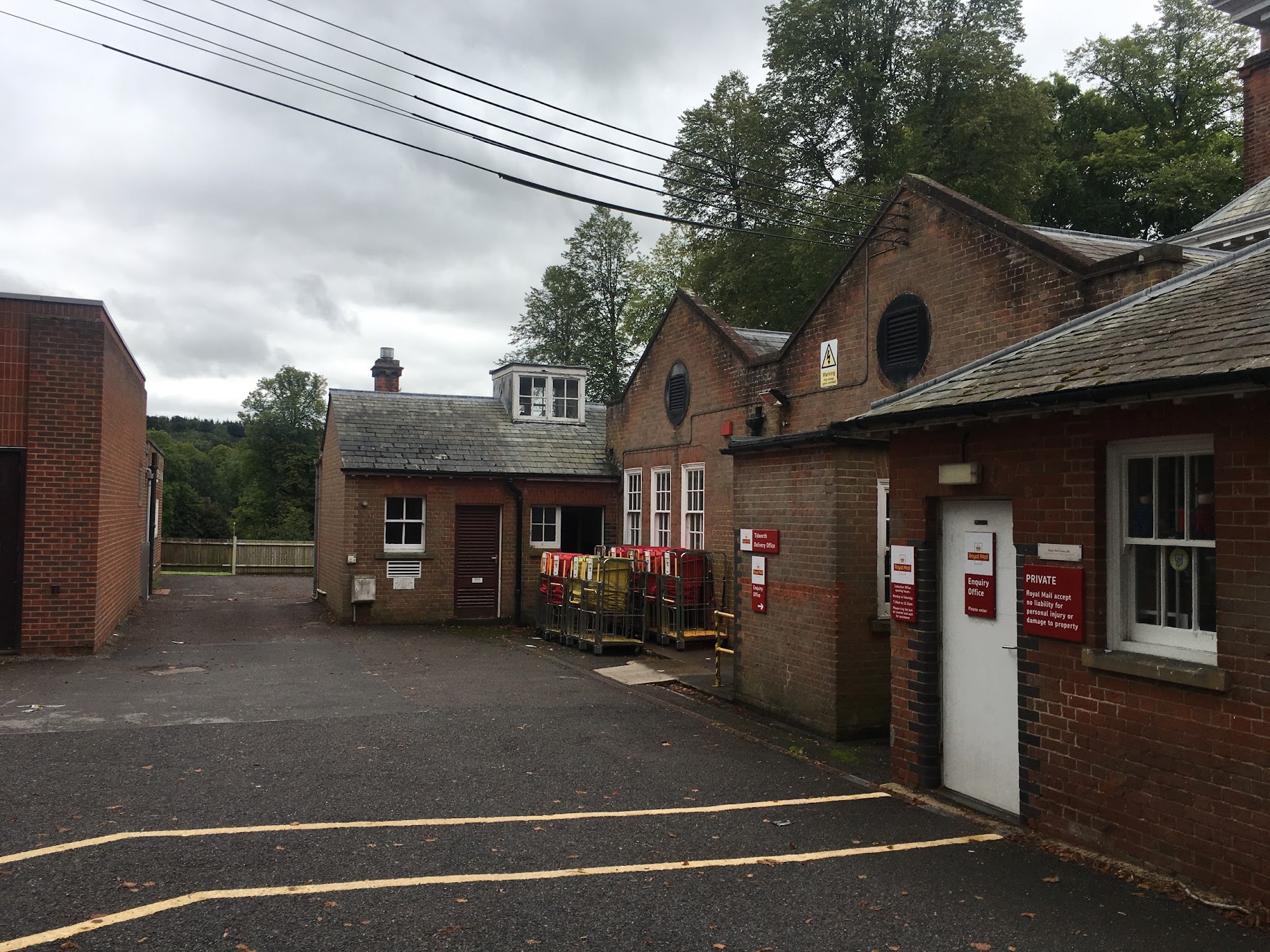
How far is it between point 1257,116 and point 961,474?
52.4 ft

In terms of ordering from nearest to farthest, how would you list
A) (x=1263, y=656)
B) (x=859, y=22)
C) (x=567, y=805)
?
(x=1263, y=656)
(x=567, y=805)
(x=859, y=22)

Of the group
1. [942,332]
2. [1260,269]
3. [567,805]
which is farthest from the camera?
[942,332]

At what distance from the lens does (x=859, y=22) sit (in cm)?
2623

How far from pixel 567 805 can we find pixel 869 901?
8.32 ft

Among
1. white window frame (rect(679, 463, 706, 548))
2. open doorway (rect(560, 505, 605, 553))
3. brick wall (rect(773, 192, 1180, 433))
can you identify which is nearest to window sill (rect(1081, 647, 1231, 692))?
brick wall (rect(773, 192, 1180, 433))

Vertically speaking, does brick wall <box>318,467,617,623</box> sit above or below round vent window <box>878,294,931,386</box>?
below

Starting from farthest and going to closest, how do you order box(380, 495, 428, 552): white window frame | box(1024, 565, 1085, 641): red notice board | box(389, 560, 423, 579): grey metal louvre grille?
box(380, 495, 428, 552): white window frame, box(389, 560, 423, 579): grey metal louvre grille, box(1024, 565, 1085, 641): red notice board

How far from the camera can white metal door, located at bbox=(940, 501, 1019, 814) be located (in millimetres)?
6801

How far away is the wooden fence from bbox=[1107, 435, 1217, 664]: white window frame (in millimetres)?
32737

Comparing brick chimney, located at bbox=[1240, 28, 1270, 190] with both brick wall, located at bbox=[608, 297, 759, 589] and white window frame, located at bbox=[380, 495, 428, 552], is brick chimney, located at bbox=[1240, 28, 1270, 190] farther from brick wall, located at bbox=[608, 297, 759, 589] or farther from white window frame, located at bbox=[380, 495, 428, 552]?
white window frame, located at bbox=[380, 495, 428, 552]

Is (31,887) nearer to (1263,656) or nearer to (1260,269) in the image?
(1263,656)

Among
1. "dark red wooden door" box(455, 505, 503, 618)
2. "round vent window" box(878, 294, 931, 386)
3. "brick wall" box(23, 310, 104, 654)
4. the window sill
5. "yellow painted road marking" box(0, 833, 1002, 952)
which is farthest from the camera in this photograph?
"dark red wooden door" box(455, 505, 503, 618)

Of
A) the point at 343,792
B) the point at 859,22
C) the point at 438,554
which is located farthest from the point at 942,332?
the point at 859,22

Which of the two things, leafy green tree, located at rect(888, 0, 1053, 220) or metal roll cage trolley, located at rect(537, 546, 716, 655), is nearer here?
metal roll cage trolley, located at rect(537, 546, 716, 655)
